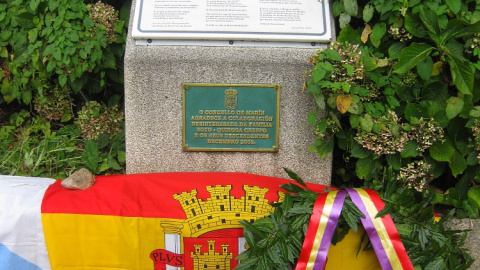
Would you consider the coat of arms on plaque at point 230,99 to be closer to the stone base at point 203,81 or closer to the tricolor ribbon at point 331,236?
the stone base at point 203,81

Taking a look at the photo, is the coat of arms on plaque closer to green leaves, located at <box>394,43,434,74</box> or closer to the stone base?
the stone base

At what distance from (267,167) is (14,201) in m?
1.44

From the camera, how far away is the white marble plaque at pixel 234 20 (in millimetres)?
2879

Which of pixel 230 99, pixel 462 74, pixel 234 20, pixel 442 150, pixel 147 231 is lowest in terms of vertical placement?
pixel 147 231

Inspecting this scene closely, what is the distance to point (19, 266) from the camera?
8.31 ft

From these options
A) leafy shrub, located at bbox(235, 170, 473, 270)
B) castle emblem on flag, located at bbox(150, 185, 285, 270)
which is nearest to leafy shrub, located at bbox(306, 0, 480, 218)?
leafy shrub, located at bbox(235, 170, 473, 270)

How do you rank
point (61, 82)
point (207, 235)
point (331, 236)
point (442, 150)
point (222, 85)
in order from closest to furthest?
point (331, 236) → point (207, 235) → point (442, 150) → point (222, 85) → point (61, 82)

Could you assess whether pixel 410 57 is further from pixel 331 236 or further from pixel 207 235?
pixel 207 235

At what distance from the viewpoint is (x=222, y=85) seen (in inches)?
114

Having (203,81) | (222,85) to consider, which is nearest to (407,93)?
(222,85)

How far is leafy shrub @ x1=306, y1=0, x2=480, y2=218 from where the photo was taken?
2625mm

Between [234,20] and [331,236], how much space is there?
4.57 feet

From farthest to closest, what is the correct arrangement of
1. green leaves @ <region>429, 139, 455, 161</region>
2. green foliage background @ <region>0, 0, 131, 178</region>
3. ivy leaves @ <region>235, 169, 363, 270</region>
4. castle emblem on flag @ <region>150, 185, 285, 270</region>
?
1. green foliage background @ <region>0, 0, 131, 178</region>
2. green leaves @ <region>429, 139, 455, 161</region>
3. castle emblem on flag @ <region>150, 185, 285, 270</region>
4. ivy leaves @ <region>235, 169, 363, 270</region>

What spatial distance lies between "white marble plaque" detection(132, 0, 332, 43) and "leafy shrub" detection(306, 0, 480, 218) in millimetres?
171
